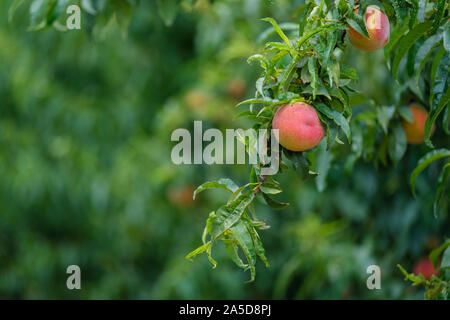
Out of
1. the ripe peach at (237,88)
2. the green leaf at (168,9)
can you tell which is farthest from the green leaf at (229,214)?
the ripe peach at (237,88)

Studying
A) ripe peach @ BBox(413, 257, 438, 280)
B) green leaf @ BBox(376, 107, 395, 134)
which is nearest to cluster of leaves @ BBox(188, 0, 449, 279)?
green leaf @ BBox(376, 107, 395, 134)

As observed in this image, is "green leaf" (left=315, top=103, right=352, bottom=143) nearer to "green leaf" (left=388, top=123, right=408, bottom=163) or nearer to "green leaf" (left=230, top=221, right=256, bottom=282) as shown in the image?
"green leaf" (left=230, top=221, right=256, bottom=282)

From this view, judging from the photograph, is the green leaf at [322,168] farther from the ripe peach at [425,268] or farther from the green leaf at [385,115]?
the ripe peach at [425,268]

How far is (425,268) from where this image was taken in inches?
54.3

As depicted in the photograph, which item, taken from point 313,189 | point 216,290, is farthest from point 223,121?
point 216,290

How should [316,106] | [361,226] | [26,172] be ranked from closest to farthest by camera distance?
[316,106]
[361,226]
[26,172]

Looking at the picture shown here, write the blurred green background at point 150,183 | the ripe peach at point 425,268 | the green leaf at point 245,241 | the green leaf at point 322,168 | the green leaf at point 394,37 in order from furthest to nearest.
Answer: the blurred green background at point 150,183, the ripe peach at point 425,268, the green leaf at point 322,168, the green leaf at point 394,37, the green leaf at point 245,241

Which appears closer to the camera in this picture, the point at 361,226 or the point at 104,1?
the point at 104,1

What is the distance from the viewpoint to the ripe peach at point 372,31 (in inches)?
28.9

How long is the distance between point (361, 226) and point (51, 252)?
1538 millimetres

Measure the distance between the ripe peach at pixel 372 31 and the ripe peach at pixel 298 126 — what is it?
12 centimetres

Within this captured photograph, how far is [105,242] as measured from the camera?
8.63 ft
